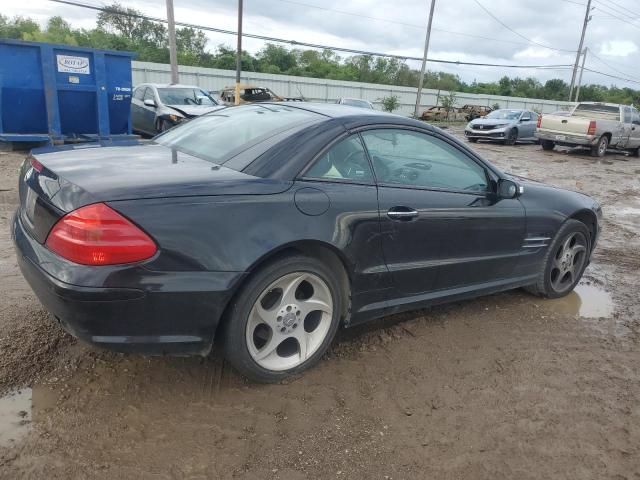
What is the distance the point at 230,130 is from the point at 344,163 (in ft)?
2.82

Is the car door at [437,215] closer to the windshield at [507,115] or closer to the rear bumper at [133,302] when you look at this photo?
the rear bumper at [133,302]

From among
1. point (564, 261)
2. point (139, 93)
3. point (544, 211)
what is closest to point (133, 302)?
point (544, 211)

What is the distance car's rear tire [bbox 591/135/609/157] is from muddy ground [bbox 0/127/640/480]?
15502mm

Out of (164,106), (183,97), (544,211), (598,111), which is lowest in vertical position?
(544,211)

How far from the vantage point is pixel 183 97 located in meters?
13.1

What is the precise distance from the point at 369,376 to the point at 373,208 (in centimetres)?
98

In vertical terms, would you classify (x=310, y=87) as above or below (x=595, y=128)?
above

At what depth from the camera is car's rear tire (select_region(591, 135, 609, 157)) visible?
1723cm

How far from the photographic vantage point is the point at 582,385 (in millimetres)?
3117

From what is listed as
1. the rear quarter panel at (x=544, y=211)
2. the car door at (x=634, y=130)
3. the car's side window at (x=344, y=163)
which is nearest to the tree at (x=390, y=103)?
the car door at (x=634, y=130)

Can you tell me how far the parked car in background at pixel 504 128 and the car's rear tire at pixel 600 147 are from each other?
3665 millimetres

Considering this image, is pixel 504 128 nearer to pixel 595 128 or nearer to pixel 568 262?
pixel 595 128

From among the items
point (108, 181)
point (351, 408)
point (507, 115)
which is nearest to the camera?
point (108, 181)

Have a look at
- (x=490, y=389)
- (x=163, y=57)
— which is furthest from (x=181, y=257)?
(x=163, y=57)
